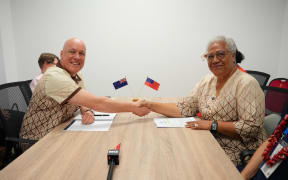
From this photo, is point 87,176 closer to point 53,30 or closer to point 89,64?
point 89,64

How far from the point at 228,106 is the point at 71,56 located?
1.29 m

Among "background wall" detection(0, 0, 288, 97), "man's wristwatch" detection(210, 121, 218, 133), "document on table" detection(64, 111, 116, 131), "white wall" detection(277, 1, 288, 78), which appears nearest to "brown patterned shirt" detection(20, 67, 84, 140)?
"document on table" detection(64, 111, 116, 131)

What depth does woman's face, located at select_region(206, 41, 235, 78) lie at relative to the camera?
143 centimetres

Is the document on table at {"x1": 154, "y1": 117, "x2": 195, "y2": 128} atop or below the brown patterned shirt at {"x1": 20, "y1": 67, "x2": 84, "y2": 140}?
below

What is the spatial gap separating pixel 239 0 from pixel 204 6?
0.53m

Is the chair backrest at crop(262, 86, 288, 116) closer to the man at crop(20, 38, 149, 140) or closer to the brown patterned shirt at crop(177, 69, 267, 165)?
the brown patterned shirt at crop(177, 69, 267, 165)

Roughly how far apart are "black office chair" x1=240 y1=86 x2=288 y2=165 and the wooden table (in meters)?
0.29

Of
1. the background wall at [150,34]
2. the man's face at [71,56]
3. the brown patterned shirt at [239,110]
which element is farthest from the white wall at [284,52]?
Answer: the man's face at [71,56]

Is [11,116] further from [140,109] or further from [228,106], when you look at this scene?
[228,106]

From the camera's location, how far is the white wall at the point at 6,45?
3.04 metres

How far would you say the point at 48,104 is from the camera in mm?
1389

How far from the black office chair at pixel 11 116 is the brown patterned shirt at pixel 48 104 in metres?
0.08

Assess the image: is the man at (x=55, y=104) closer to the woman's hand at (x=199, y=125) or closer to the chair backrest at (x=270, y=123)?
the woman's hand at (x=199, y=125)

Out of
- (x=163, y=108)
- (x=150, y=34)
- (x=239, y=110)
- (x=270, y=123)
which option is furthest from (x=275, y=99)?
(x=150, y=34)
